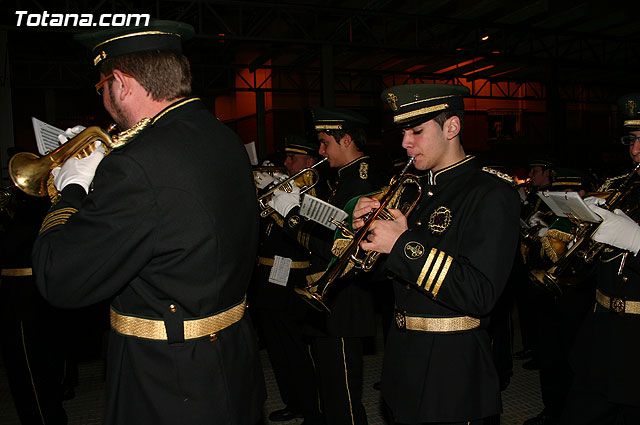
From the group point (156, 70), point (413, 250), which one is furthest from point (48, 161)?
point (413, 250)

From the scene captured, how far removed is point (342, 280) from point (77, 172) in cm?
183

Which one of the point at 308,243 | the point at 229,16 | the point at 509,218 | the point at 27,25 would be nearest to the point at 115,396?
the point at 509,218

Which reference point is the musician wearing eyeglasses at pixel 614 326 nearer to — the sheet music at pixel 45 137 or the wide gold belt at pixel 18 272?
the sheet music at pixel 45 137

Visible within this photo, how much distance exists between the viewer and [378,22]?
498 inches

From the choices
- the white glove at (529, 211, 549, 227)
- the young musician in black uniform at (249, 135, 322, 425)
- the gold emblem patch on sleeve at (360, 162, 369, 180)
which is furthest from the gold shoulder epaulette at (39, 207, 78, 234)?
the white glove at (529, 211, 549, 227)

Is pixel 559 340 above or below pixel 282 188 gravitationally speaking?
below

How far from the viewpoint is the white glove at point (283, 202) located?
345 cm

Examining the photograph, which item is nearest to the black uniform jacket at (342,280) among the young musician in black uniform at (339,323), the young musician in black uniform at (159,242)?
the young musician in black uniform at (339,323)

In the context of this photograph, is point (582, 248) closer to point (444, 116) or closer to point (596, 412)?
point (596, 412)

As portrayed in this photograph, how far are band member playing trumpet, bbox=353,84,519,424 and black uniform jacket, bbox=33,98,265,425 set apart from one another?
2.14 feet

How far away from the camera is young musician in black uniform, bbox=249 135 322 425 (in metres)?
4.01

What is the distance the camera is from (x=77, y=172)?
1789 millimetres

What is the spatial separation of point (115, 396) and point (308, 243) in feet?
6.06

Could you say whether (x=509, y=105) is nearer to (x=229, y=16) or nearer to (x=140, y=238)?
(x=229, y=16)
